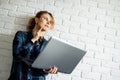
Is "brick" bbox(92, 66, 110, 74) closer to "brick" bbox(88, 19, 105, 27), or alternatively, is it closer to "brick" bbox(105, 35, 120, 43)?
"brick" bbox(105, 35, 120, 43)

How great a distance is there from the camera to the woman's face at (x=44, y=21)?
64.4 inches

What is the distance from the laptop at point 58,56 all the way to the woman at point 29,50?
0.05 meters

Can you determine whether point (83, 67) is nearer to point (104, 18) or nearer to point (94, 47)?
point (94, 47)

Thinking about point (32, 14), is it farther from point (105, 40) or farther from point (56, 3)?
point (105, 40)

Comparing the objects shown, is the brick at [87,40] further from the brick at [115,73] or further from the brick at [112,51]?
the brick at [115,73]

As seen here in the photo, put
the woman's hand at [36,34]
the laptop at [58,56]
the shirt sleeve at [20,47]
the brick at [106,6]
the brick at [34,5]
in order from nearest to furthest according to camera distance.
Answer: the laptop at [58,56]
the shirt sleeve at [20,47]
the woman's hand at [36,34]
the brick at [34,5]
the brick at [106,6]

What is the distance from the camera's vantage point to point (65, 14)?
6.17 feet

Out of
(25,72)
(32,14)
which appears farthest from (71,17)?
(25,72)

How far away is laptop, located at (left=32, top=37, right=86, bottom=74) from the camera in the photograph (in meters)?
1.34

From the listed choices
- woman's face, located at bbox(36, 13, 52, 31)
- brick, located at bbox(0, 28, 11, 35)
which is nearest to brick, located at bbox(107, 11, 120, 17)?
woman's face, located at bbox(36, 13, 52, 31)

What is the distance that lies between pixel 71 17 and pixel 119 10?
43cm

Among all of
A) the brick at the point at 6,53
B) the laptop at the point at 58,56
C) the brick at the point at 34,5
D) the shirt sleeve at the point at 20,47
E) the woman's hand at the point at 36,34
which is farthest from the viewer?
the brick at the point at 34,5

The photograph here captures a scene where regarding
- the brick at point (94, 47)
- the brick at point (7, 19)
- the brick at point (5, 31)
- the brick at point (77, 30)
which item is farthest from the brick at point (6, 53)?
the brick at point (94, 47)

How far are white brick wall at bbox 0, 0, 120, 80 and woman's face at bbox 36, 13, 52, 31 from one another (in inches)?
6.9
